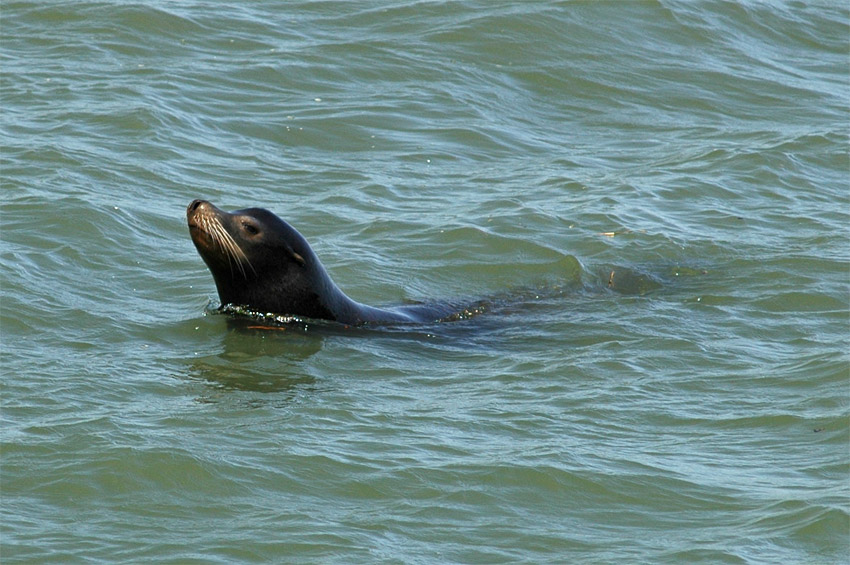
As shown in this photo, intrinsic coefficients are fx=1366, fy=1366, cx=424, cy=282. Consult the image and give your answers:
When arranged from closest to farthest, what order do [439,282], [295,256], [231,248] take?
[231,248]
[295,256]
[439,282]

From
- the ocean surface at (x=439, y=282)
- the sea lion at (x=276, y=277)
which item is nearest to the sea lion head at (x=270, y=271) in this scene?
the sea lion at (x=276, y=277)

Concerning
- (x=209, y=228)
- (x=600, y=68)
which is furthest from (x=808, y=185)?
(x=209, y=228)

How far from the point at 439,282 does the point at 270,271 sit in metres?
1.62

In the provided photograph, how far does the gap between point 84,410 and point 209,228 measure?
1994mm

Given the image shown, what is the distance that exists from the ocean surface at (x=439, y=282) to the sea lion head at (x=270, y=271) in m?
0.24

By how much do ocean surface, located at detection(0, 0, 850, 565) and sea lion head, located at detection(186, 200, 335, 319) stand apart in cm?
24

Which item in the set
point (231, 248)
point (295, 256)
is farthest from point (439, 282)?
point (231, 248)

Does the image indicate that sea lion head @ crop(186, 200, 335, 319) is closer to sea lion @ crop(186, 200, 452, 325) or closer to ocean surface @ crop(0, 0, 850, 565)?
sea lion @ crop(186, 200, 452, 325)

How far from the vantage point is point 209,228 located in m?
8.44

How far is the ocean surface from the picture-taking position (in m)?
5.79

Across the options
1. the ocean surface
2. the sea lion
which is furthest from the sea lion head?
the ocean surface

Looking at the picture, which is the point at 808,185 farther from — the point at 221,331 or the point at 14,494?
the point at 14,494

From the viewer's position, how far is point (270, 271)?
8.83 m

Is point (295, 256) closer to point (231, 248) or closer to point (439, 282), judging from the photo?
point (231, 248)
